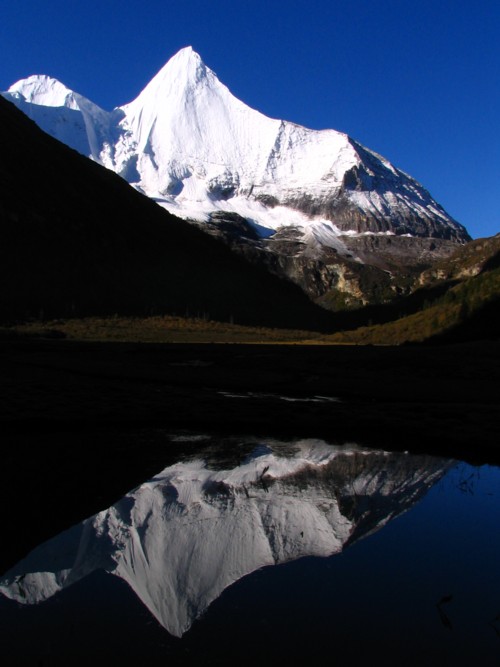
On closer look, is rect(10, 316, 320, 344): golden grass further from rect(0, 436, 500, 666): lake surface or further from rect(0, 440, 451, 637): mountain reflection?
rect(0, 436, 500, 666): lake surface

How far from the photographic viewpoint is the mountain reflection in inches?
448

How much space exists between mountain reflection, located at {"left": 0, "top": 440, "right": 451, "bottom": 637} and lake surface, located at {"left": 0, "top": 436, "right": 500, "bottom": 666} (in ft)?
0.13

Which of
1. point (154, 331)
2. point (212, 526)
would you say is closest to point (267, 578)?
point (212, 526)

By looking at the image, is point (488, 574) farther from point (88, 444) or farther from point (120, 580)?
point (88, 444)

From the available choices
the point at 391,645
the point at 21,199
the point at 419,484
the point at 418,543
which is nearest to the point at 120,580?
the point at 391,645

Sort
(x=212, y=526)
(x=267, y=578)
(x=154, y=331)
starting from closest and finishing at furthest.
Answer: (x=267, y=578) → (x=212, y=526) → (x=154, y=331)

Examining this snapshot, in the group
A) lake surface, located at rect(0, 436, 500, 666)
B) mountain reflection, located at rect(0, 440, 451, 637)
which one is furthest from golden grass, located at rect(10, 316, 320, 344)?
lake surface, located at rect(0, 436, 500, 666)

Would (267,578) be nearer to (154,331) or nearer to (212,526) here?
(212,526)

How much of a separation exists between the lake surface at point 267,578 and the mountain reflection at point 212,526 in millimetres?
39

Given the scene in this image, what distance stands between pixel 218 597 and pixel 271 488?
686 cm

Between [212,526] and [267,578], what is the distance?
111 inches

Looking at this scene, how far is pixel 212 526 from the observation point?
1434cm

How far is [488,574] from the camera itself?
1208cm

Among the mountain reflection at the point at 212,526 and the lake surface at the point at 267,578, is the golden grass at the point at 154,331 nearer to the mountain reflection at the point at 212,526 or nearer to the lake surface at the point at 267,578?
the mountain reflection at the point at 212,526
